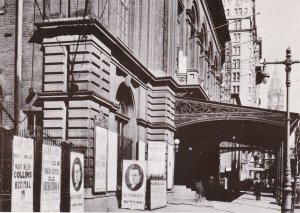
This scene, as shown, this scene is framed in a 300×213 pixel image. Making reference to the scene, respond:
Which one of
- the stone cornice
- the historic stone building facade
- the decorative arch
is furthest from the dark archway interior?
the stone cornice

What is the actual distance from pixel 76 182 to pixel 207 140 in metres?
31.3

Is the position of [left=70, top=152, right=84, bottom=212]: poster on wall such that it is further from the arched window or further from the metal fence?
the arched window

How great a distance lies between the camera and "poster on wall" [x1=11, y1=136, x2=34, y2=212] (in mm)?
11578

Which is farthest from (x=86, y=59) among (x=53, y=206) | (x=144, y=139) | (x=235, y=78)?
(x=235, y=78)

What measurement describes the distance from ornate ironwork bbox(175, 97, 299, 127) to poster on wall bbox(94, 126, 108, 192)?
12141 millimetres

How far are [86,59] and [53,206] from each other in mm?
6530

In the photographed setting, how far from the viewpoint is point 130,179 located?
20.0 meters

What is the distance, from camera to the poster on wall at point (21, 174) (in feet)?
38.0

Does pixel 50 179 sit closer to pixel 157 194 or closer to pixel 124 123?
pixel 157 194

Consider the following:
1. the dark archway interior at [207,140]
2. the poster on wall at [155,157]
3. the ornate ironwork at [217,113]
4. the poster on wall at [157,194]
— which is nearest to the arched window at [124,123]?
the poster on wall at [155,157]

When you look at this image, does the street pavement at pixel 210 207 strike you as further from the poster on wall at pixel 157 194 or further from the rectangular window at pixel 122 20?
the rectangular window at pixel 122 20

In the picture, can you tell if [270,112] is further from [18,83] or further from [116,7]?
[18,83]

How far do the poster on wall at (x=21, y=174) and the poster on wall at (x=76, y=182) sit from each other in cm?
248

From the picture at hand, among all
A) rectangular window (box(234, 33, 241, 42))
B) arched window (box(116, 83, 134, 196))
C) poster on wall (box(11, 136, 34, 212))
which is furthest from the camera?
rectangular window (box(234, 33, 241, 42))
